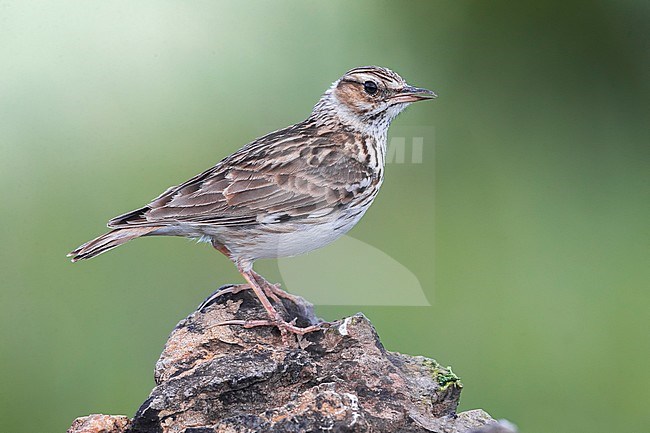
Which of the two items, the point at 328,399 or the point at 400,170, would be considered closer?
the point at 328,399

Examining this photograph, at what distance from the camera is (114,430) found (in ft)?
9.82

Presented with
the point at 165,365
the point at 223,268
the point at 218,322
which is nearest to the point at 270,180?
the point at 218,322

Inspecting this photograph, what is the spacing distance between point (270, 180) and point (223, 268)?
215cm

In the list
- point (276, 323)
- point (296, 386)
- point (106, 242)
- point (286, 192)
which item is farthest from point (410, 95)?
point (296, 386)

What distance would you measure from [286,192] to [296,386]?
106 cm

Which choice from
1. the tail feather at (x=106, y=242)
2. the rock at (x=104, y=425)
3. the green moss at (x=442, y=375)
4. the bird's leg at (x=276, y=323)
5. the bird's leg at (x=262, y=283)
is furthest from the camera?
the bird's leg at (x=262, y=283)

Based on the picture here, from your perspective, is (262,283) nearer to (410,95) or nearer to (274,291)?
(274,291)

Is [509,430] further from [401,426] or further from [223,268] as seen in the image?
[223,268]

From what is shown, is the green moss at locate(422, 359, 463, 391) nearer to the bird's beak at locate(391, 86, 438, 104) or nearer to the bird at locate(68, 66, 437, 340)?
the bird at locate(68, 66, 437, 340)

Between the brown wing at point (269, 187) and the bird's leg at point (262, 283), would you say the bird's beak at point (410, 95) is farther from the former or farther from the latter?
the bird's leg at point (262, 283)

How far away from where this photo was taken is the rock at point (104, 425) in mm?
2992

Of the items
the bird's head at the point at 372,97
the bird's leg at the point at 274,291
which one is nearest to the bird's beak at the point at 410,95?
the bird's head at the point at 372,97

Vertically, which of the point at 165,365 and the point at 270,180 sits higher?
the point at 270,180

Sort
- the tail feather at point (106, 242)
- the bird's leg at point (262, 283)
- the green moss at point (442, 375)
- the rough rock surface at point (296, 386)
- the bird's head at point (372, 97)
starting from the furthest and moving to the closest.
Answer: the bird's head at point (372, 97) < the bird's leg at point (262, 283) < the tail feather at point (106, 242) < the green moss at point (442, 375) < the rough rock surface at point (296, 386)
